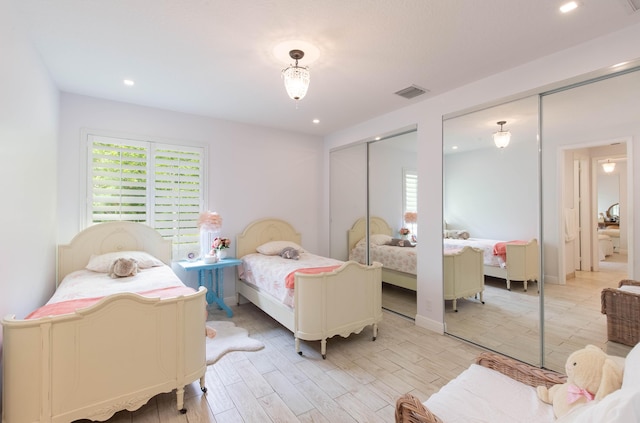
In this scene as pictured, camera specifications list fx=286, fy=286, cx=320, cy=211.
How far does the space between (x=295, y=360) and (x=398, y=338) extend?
1.15 metres

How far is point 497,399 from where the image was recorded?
1.31m

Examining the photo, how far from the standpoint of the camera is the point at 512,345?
2682 mm

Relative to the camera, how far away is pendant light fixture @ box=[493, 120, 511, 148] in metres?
2.72

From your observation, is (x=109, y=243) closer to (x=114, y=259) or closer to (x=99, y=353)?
(x=114, y=259)

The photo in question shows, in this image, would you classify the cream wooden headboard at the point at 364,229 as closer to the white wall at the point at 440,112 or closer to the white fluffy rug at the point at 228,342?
the white wall at the point at 440,112

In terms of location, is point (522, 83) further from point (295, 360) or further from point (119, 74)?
point (119, 74)

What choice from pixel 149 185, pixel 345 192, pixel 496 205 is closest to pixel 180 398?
pixel 149 185

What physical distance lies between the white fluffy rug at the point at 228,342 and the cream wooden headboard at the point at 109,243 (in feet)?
3.82

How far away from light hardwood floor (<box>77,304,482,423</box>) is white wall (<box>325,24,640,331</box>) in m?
0.61

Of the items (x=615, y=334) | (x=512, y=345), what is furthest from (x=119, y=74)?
(x=615, y=334)

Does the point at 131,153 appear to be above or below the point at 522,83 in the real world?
below

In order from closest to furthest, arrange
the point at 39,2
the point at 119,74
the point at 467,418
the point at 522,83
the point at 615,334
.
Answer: the point at 467,418 < the point at 39,2 < the point at 615,334 < the point at 522,83 < the point at 119,74

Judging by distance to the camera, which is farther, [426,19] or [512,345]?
[512,345]

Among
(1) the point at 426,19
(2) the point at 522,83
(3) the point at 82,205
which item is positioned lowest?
(3) the point at 82,205
